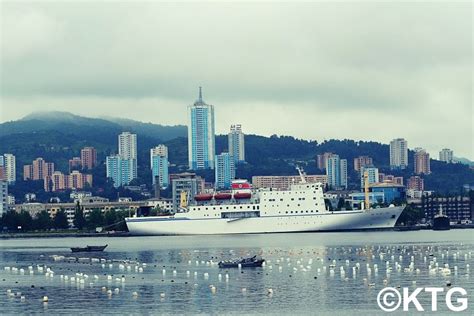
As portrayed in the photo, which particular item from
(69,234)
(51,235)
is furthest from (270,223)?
(51,235)

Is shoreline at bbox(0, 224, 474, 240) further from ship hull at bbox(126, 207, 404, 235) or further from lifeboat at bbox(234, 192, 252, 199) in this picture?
lifeboat at bbox(234, 192, 252, 199)

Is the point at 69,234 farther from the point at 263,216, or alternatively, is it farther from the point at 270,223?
the point at 270,223

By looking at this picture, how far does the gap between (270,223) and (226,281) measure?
80738 mm

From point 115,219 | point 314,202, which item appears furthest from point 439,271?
point 115,219

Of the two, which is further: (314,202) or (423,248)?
(314,202)

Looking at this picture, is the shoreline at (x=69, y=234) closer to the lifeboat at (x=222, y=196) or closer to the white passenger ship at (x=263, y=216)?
the white passenger ship at (x=263, y=216)

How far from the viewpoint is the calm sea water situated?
173 feet

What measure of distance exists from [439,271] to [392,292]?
11.0 meters

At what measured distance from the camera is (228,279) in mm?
65188

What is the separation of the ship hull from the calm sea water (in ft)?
157

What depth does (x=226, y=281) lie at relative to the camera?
2525 inches

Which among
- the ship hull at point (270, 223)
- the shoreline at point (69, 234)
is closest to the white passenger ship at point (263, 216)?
the ship hull at point (270, 223)

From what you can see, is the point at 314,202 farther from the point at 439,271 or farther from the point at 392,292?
the point at 392,292

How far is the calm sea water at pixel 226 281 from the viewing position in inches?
2078
